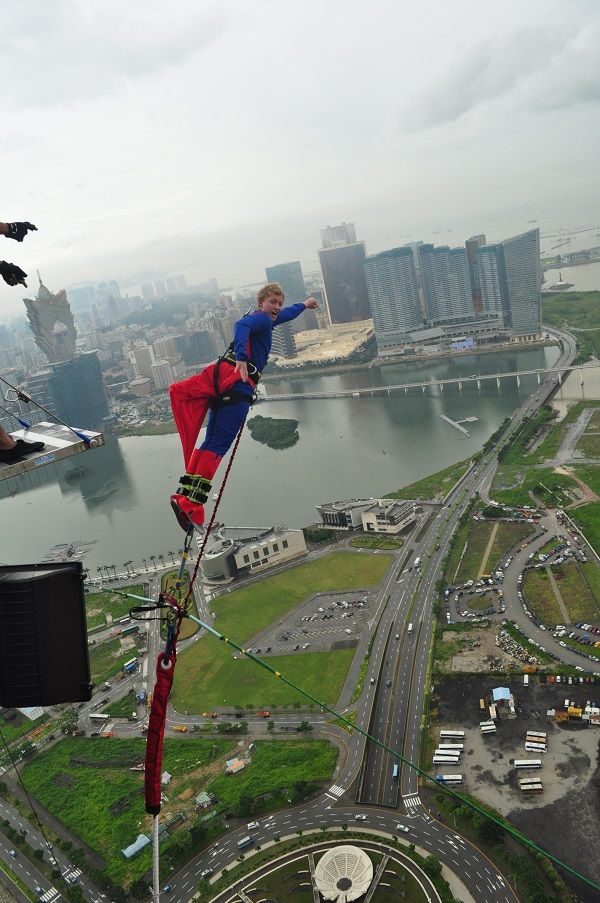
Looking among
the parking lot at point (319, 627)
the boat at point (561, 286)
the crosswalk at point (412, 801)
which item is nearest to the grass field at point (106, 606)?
the parking lot at point (319, 627)

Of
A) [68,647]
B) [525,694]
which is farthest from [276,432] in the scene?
[68,647]

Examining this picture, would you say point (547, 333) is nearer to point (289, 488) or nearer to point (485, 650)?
point (289, 488)

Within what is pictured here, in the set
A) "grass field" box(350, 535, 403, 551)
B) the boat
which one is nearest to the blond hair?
"grass field" box(350, 535, 403, 551)

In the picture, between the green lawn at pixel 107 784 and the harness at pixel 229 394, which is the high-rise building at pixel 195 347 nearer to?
the green lawn at pixel 107 784

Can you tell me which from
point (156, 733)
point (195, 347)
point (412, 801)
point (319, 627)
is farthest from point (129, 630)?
point (195, 347)

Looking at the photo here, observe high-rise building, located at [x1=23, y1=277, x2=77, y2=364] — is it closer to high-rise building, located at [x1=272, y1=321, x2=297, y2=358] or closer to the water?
the water

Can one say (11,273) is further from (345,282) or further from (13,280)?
(345,282)
